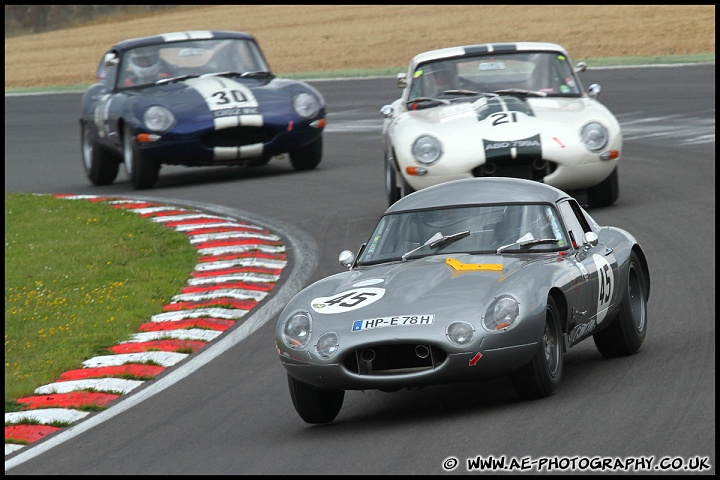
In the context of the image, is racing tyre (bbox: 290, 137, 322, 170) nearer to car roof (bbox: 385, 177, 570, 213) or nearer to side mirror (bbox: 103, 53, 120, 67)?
side mirror (bbox: 103, 53, 120, 67)

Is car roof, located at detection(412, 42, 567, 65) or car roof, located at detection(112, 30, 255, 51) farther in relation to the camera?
car roof, located at detection(112, 30, 255, 51)


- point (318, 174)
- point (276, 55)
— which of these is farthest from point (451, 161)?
point (276, 55)

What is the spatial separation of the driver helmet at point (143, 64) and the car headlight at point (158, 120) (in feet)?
3.56

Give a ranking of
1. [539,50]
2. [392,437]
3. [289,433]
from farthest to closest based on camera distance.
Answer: [539,50] → [289,433] → [392,437]

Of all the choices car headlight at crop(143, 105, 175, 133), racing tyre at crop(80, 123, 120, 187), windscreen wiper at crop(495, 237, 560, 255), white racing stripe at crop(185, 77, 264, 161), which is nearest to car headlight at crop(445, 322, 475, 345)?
windscreen wiper at crop(495, 237, 560, 255)

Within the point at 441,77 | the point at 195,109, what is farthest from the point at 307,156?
the point at 441,77

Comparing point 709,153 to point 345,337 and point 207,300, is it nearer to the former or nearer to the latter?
point 207,300

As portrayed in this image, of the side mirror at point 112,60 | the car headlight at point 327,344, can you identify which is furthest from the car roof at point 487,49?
the car headlight at point 327,344

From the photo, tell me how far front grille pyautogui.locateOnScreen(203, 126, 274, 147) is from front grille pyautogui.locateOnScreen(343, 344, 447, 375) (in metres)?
9.11

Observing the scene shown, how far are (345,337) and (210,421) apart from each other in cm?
100

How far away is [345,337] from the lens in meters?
6.74

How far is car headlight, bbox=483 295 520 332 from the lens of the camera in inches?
263

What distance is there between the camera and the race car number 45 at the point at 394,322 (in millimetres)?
6664

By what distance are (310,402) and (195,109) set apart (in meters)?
9.00
